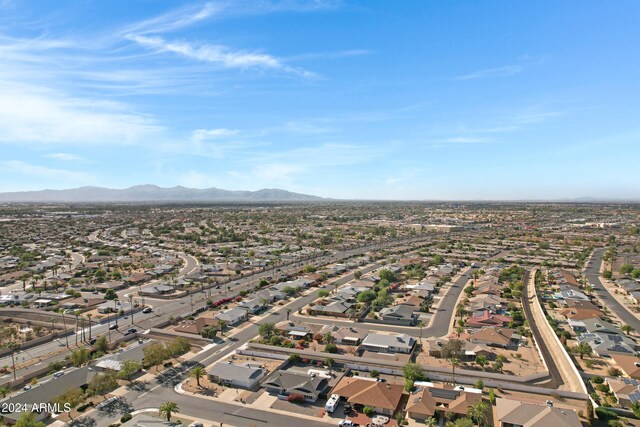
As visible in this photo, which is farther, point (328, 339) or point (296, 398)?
point (328, 339)

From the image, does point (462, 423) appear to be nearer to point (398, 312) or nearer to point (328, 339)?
point (328, 339)

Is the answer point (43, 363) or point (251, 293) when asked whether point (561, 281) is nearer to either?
point (251, 293)

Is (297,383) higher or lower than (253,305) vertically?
lower

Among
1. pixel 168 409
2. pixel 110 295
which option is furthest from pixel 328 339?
pixel 110 295

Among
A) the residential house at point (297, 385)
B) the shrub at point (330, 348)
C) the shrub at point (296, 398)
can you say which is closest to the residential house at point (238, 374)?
the residential house at point (297, 385)

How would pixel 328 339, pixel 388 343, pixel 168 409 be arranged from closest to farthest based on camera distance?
pixel 168 409 < pixel 388 343 < pixel 328 339

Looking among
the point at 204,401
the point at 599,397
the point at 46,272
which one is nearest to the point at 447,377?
the point at 599,397
